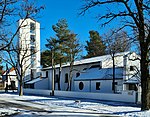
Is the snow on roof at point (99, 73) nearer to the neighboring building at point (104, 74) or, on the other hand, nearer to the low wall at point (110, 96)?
the neighboring building at point (104, 74)

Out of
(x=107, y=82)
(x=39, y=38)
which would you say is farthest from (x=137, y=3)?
(x=39, y=38)

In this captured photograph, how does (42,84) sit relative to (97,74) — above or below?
below

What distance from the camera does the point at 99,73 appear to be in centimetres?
5000

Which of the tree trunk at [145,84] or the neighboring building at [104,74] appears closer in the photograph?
the tree trunk at [145,84]

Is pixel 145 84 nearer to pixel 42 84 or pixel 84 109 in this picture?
pixel 84 109

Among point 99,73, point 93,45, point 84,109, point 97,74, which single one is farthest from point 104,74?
point 93,45

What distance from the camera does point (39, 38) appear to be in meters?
69.1

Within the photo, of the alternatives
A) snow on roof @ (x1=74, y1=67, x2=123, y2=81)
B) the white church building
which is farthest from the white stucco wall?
snow on roof @ (x1=74, y1=67, x2=123, y2=81)

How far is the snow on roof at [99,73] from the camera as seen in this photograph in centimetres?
4706

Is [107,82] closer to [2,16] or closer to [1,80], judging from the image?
[2,16]

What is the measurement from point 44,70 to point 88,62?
1848cm

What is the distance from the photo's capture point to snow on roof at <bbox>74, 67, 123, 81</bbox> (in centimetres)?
4706

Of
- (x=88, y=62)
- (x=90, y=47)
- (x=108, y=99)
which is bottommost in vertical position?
(x=108, y=99)

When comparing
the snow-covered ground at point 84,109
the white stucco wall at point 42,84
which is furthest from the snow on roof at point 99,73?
the snow-covered ground at point 84,109
